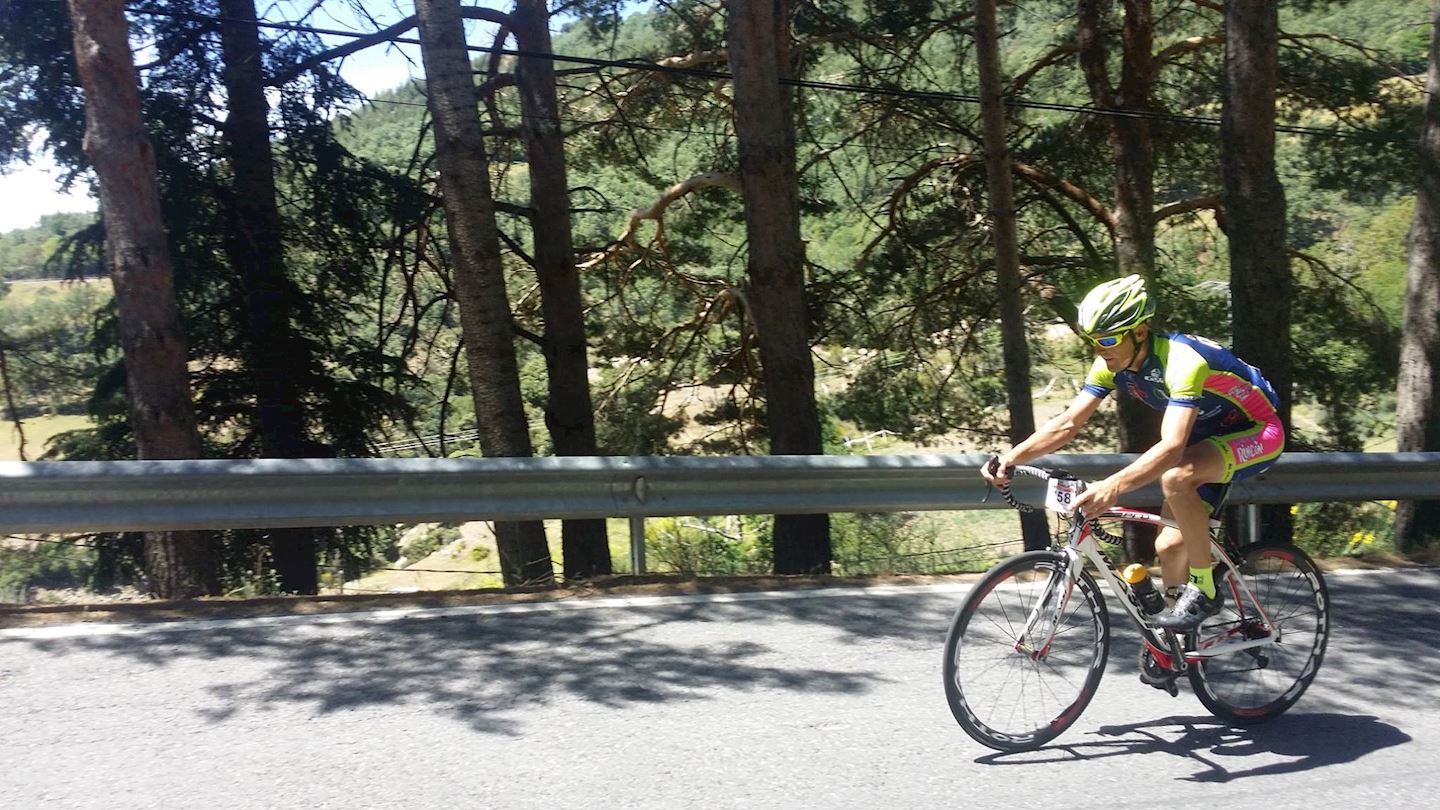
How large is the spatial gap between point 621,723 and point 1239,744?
2451 millimetres

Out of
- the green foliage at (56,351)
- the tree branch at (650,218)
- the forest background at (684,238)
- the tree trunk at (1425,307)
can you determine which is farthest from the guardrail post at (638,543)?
the green foliage at (56,351)

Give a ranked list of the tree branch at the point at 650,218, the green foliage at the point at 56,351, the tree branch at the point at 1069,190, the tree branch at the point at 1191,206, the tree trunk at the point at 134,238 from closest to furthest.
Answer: the tree trunk at the point at 134,238 → the green foliage at the point at 56,351 → the tree branch at the point at 650,218 → the tree branch at the point at 1069,190 → the tree branch at the point at 1191,206

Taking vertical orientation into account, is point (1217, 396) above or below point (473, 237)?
below

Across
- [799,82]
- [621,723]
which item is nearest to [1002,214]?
[799,82]

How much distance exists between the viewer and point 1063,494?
458cm

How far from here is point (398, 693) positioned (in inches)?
198

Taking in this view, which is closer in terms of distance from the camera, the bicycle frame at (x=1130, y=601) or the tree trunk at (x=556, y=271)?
the bicycle frame at (x=1130, y=601)

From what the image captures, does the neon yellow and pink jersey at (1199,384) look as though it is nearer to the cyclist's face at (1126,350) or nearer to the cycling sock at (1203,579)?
the cyclist's face at (1126,350)

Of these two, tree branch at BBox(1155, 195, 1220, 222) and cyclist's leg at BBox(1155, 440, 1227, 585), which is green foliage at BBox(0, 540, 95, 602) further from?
tree branch at BBox(1155, 195, 1220, 222)

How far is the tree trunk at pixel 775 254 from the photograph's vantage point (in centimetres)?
985

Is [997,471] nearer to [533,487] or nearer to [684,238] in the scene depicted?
[533,487]

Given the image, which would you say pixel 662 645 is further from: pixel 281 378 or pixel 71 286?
pixel 71 286

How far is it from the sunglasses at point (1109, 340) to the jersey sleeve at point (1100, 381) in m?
0.19

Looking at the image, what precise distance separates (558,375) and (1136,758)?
854 centimetres
